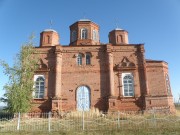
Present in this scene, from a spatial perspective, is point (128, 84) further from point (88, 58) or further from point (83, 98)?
point (88, 58)

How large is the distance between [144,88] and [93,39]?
9155 millimetres

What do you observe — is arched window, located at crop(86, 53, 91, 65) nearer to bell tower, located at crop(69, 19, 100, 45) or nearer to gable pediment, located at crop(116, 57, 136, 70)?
bell tower, located at crop(69, 19, 100, 45)

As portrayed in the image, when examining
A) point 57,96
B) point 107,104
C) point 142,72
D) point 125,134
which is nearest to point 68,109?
point 57,96

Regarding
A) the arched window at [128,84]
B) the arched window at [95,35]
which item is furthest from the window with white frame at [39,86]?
the arched window at [95,35]

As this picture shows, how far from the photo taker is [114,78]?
21.3 meters

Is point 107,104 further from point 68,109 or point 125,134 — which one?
point 125,134

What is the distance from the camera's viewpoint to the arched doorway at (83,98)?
20.7 meters

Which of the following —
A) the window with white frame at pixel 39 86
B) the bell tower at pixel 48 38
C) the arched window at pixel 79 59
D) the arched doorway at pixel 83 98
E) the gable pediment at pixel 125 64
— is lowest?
the arched doorway at pixel 83 98

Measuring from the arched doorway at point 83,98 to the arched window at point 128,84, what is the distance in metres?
3.90

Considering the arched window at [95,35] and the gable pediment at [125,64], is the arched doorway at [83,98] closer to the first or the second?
the gable pediment at [125,64]

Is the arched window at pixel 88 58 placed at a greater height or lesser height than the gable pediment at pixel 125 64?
greater

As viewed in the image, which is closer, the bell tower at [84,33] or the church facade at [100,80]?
the church facade at [100,80]

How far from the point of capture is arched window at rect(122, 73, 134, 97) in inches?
829

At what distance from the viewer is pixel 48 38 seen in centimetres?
Result: 2586
